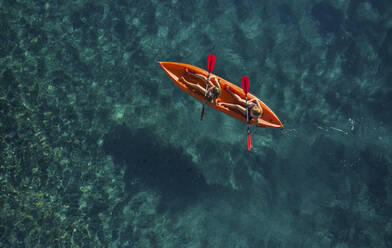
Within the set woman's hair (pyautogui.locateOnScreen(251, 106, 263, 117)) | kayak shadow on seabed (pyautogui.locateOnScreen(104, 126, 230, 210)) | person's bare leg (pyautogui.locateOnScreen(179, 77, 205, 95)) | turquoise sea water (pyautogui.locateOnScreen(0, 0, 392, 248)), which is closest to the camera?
woman's hair (pyautogui.locateOnScreen(251, 106, 263, 117))

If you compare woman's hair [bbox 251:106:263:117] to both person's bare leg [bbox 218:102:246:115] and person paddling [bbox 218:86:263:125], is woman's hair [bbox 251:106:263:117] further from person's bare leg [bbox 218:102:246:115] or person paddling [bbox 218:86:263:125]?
person's bare leg [bbox 218:102:246:115]

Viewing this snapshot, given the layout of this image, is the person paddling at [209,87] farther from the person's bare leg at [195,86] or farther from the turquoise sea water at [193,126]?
the turquoise sea water at [193,126]

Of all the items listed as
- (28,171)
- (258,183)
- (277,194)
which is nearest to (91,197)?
(28,171)

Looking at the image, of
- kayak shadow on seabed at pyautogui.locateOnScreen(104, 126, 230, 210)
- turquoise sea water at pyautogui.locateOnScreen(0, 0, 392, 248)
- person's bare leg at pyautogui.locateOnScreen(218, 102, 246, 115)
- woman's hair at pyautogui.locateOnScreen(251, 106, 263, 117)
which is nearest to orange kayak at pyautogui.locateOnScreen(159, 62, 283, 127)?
person's bare leg at pyautogui.locateOnScreen(218, 102, 246, 115)

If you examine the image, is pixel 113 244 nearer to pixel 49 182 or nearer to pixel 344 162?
pixel 49 182

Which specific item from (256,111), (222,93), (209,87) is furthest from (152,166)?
(256,111)

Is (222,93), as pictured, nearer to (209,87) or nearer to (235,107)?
(209,87)
